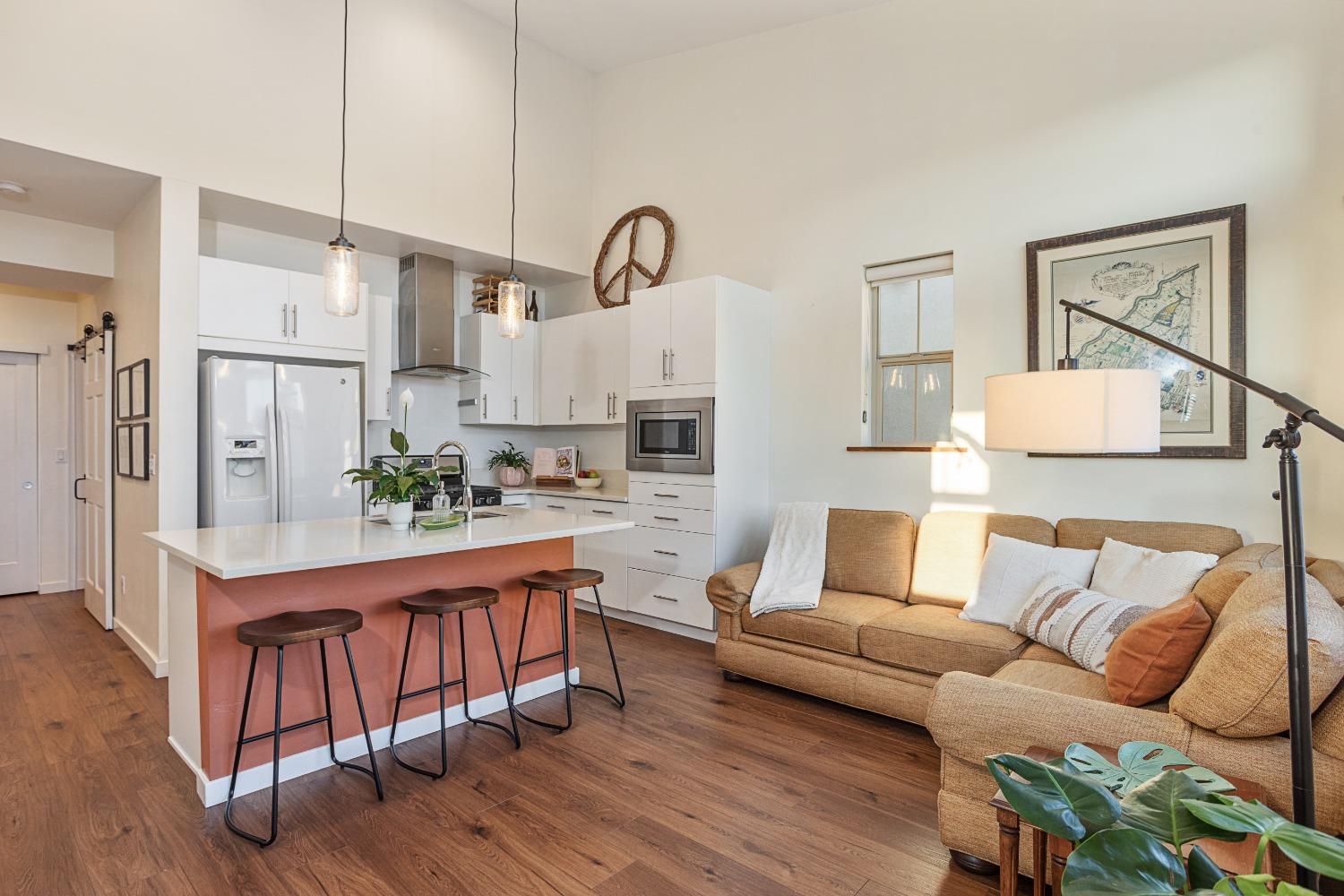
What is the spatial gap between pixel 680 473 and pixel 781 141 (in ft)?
7.18

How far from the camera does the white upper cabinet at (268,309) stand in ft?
12.6

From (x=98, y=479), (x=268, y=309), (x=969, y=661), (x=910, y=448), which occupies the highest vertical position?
(x=268, y=309)

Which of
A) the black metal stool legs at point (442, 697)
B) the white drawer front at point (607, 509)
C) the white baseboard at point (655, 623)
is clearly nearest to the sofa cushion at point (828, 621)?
the white baseboard at point (655, 623)

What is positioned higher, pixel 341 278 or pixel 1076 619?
pixel 341 278

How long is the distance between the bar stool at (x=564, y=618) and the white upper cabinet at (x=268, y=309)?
1995mm

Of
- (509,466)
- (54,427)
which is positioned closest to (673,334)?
(509,466)

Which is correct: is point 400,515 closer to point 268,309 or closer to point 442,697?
point 442,697

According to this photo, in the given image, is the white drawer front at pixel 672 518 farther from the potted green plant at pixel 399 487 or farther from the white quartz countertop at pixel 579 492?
the potted green plant at pixel 399 487

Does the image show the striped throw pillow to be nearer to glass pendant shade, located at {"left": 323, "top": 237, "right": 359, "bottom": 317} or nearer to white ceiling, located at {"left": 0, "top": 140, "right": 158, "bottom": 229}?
glass pendant shade, located at {"left": 323, "top": 237, "right": 359, "bottom": 317}

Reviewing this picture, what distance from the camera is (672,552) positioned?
444 centimetres

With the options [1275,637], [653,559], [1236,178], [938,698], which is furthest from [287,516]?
[1236,178]

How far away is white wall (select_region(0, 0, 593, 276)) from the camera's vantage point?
11.1ft

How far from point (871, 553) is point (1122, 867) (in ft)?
9.85

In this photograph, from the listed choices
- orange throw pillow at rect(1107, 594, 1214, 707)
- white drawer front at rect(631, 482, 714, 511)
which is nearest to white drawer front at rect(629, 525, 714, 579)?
white drawer front at rect(631, 482, 714, 511)
